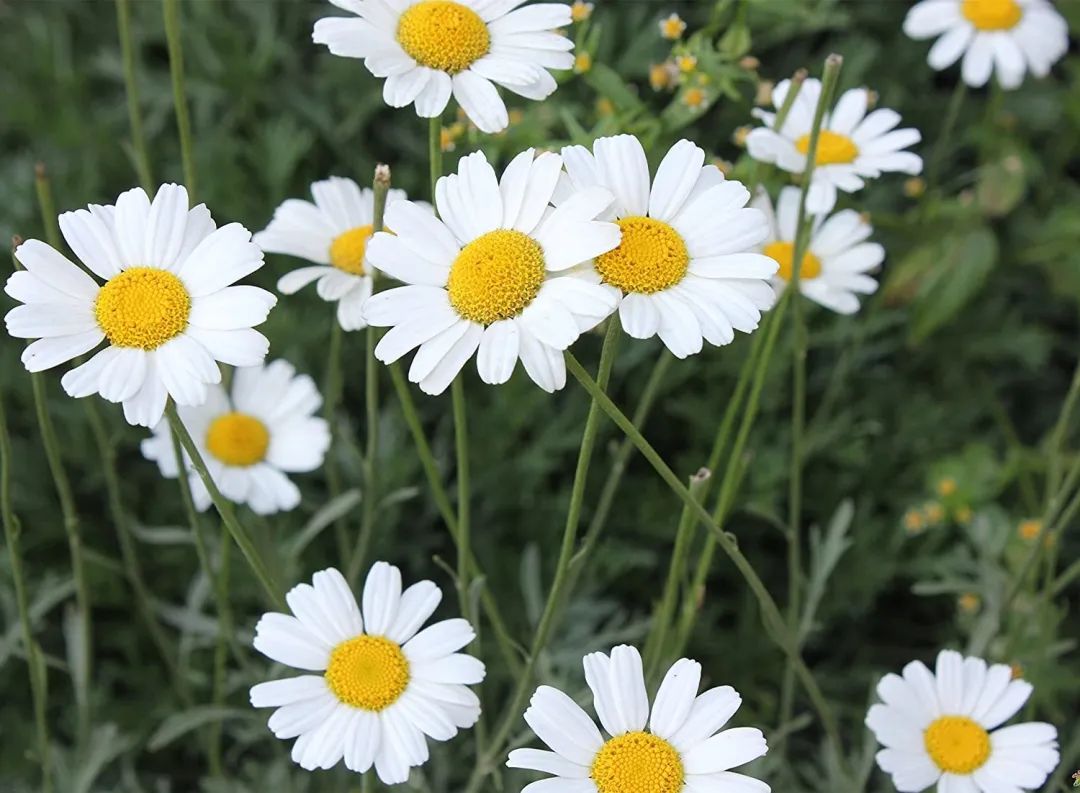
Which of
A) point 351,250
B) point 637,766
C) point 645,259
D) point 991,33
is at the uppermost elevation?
point 991,33

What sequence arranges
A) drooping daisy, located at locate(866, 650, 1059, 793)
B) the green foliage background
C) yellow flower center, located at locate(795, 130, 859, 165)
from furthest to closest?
1. the green foliage background
2. yellow flower center, located at locate(795, 130, 859, 165)
3. drooping daisy, located at locate(866, 650, 1059, 793)

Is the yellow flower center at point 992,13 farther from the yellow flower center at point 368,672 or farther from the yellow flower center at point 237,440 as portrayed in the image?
the yellow flower center at point 368,672

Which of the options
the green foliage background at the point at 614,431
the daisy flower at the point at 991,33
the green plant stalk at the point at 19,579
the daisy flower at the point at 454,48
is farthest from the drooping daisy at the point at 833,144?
the green plant stalk at the point at 19,579

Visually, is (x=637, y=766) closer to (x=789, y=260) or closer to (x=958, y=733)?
(x=958, y=733)

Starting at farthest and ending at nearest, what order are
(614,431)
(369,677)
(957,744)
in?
(614,431)
(957,744)
(369,677)

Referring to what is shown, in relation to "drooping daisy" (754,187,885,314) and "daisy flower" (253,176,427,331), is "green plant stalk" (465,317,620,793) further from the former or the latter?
"drooping daisy" (754,187,885,314)

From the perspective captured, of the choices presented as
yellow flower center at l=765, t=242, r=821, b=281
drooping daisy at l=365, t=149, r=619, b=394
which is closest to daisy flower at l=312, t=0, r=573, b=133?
drooping daisy at l=365, t=149, r=619, b=394

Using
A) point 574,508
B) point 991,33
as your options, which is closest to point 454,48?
point 574,508

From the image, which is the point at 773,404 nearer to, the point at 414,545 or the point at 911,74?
the point at 414,545
